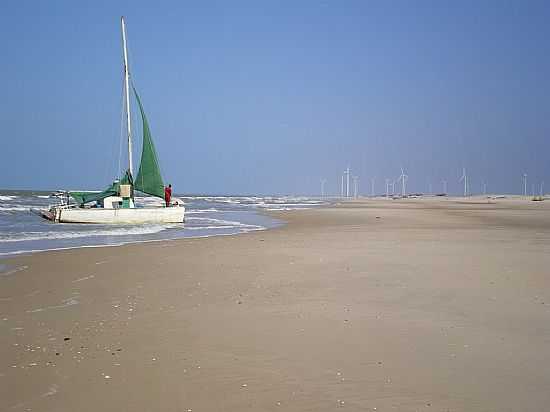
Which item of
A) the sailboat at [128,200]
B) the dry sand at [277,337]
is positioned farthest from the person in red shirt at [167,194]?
A: the dry sand at [277,337]

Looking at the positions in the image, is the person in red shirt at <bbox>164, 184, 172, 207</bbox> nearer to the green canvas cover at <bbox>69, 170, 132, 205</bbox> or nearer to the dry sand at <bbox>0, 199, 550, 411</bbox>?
the green canvas cover at <bbox>69, 170, 132, 205</bbox>

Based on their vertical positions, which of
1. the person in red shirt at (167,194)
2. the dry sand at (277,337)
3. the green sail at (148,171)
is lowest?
the dry sand at (277,337)

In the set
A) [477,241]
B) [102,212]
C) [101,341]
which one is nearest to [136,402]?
[101,341]

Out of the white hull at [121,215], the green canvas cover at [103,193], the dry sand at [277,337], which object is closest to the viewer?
the dry sand at [277,337]

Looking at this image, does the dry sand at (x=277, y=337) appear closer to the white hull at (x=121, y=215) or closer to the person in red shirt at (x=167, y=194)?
the white hull at (x=121, y=215)

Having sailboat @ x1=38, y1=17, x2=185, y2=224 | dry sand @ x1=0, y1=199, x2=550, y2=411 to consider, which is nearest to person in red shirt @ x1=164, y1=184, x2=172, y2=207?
sailboat @ x1=38, y1=17, x2=185, y2=224

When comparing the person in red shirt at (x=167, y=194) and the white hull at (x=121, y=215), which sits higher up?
the person in red shirt at (x=167, y=194)

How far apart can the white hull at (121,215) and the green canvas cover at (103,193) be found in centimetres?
204

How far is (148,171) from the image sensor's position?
28.9 m

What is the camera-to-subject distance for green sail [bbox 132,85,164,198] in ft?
94.4

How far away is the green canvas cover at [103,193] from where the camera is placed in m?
27.9

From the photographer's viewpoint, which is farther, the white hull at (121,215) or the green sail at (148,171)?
the green sail at (148,171)

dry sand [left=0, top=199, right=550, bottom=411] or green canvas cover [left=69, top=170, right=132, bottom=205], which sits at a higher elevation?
green canvas cover [left=69, top=170, right=132, bottom=205]

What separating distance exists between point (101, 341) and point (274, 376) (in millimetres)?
2097
